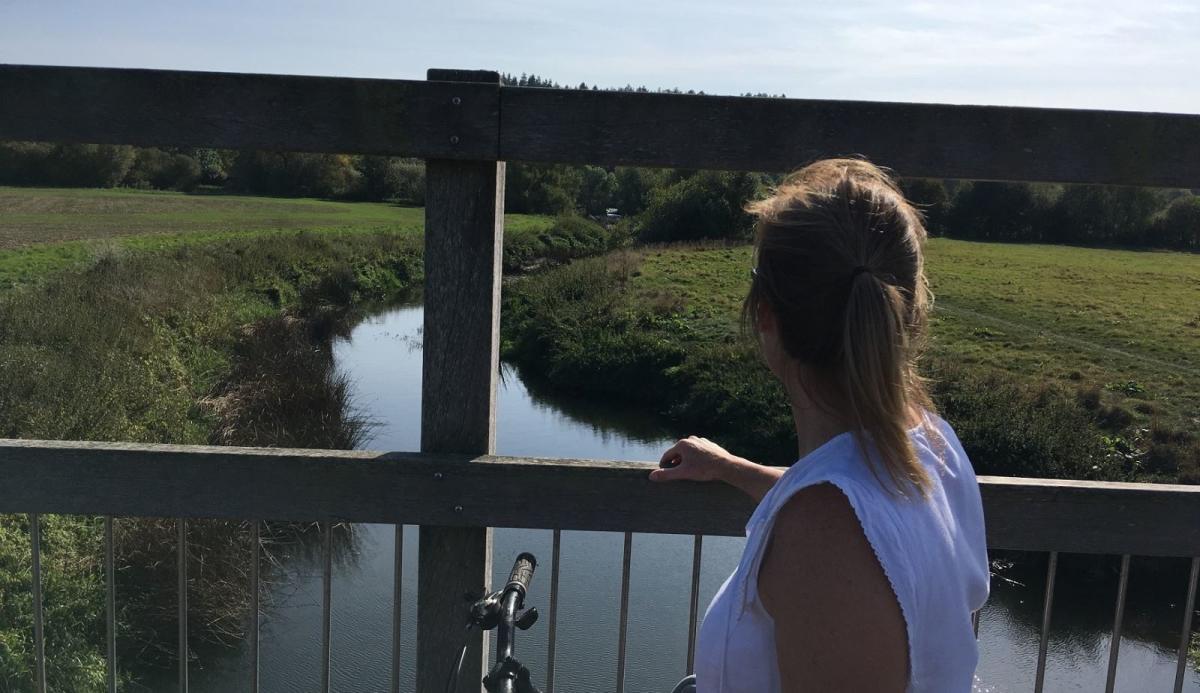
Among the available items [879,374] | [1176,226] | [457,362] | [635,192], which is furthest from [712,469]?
[635,192]

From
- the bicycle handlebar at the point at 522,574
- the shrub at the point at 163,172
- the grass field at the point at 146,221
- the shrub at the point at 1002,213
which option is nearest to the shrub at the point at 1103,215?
the shrub at the point at 1002,213

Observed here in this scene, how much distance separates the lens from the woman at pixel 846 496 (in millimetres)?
1026

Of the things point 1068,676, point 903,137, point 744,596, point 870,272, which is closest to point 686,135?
point 903,137

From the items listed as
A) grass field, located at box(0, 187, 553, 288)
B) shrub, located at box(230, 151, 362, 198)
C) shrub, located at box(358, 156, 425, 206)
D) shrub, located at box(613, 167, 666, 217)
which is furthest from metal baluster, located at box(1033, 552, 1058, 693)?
shrub, located at box(230, 151, 362, 198)

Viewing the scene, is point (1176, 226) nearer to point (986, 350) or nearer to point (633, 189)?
point (986, 350)

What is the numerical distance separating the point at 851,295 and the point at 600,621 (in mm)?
8575

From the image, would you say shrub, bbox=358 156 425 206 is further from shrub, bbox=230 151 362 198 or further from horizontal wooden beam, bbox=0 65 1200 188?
horizontal wooden beam, bbox=0 65 1200 188

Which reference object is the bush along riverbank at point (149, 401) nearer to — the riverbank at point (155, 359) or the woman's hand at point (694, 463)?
the riverbank at point (155, 359)

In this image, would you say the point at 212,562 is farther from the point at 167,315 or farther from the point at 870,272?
the point at 870,272

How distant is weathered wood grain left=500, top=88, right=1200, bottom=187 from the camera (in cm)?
192

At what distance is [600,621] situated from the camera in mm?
9227

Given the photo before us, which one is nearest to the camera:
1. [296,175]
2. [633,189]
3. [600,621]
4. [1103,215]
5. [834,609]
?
[834,609]

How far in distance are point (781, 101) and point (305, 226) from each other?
31.4m

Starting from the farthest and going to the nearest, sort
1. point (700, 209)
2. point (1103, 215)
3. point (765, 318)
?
point (700, 209)
point (1103, 215)
point (765, 318)
